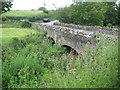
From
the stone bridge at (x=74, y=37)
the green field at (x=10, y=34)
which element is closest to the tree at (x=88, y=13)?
the green field at (x=10, y=34)

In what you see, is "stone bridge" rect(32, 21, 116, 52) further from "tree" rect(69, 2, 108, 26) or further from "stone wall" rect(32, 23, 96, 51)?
"tree" rect(69, 2, 108, 26)

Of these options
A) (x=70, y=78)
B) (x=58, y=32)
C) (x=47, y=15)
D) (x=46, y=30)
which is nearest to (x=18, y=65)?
(x=70, y=78)

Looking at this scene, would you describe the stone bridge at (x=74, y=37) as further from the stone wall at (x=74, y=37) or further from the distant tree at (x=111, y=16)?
the distant tree at (x=111, y=16)

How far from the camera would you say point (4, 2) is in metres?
19.6

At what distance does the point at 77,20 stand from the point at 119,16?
9.87 meters

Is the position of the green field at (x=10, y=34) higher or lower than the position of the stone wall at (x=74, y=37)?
lower

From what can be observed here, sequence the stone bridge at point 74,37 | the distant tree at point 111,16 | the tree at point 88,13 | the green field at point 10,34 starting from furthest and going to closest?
the distant tree at point 111,16
the tree at point 88,13
the green field at point 10,34
the stone bridge at point 74,37

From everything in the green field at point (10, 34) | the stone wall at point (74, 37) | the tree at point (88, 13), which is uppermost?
the tree at point (88, 13)

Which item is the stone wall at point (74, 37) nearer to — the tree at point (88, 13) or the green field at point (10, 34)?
the green field at point (10, 34)

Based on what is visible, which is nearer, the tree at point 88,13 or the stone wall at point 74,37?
the stone wall at point 74,37

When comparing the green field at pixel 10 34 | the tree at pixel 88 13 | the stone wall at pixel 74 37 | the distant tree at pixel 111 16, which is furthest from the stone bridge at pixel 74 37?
the distant tree at pixel 111 16

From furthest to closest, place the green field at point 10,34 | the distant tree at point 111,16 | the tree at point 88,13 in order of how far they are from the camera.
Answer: the distant tree at point 111,16 → the tree at point 88,13 → the green field at point 10,34

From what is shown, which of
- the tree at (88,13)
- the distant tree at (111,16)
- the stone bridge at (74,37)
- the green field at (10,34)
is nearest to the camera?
the stone bridge at (74,37)

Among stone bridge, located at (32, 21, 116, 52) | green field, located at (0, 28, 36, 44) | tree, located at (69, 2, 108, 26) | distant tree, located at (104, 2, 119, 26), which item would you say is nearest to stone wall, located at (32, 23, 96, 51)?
stone bridge, located at (32, 21, 116, 52)
